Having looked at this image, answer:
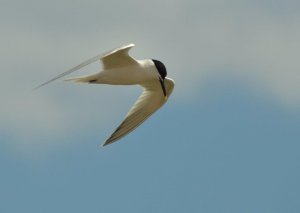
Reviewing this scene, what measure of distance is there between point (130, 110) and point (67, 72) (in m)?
5.80

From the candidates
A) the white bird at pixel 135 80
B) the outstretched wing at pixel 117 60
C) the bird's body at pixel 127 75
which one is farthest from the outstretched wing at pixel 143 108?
the outstretched wing at pixel 117 60

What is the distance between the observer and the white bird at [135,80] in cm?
1919

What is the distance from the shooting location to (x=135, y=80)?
1973cm

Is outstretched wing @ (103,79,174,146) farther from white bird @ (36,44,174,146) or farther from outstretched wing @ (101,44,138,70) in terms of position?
outstretched wing @ (101,44,138,70)

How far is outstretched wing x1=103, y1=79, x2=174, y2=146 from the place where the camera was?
68.3ft

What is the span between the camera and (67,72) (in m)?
15.7

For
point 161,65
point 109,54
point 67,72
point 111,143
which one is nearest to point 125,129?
point 111,143

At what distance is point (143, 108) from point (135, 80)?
1738 mm

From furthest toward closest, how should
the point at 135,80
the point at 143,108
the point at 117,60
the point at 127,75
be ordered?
the point at 143,108 → the point at 135,80 → the point at 127,75 → the point at 117,60

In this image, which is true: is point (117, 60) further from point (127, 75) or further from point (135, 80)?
point (135, 80)

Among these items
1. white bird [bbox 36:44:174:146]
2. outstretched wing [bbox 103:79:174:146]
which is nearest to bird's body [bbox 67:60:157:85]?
white bird [bbox 36:44:174:146]

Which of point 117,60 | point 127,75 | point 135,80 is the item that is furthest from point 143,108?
point 117,60

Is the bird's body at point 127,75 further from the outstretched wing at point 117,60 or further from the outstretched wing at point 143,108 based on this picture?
the outstretched wing at point 143,108

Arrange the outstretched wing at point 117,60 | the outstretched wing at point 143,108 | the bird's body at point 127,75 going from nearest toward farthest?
1. the outstretched wing at point 117,60
2. the bird's body at point 127,75
3. the outstretched wing at point 143,108
